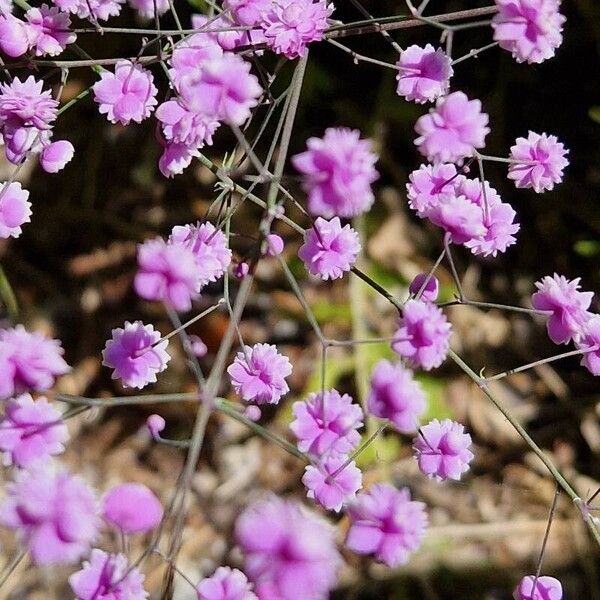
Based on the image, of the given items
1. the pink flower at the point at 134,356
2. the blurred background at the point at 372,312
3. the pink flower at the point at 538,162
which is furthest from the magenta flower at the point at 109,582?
the blurred background at the point at 372,312

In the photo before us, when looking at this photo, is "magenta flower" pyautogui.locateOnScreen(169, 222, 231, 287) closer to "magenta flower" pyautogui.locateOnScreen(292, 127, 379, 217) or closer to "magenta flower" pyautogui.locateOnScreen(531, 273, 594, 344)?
"magenta flower" pyautogui.locateOnScreen(292, 127, 379, 217)

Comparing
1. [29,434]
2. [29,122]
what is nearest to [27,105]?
[29,122]

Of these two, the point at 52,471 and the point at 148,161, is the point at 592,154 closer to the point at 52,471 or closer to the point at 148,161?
the point at 148,161

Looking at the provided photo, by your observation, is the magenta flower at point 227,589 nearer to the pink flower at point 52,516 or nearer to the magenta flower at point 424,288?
the pink flower at point 52,516

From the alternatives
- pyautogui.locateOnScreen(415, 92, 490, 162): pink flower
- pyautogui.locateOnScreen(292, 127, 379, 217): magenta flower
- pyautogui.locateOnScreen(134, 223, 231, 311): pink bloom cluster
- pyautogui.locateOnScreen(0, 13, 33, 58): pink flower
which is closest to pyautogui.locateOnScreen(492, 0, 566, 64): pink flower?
pyautogui.locateOnScreen(415, 92, 490, 162): pink flower

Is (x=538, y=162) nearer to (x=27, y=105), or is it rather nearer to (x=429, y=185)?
(x=429, y=185)
